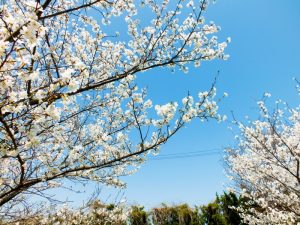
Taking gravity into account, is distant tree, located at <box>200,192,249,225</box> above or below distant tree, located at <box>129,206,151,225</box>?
below

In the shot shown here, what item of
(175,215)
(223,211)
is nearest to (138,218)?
(175,215)

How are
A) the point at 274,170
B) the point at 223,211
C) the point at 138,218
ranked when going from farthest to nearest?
the point at 138,218 → the point at 223,211 → the point at 274,170

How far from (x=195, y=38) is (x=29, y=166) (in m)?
3.59

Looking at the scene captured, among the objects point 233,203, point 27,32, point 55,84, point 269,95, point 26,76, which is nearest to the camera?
point 27,32

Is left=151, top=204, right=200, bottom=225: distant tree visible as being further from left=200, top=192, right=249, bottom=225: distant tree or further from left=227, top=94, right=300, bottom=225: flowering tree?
left=227, top=94, right=300, bottom=225: flowering tree

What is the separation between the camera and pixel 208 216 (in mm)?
15945

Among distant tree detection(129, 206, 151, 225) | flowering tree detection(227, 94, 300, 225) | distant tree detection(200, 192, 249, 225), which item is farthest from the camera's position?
distant tree detection(129, 206, 151, 225)

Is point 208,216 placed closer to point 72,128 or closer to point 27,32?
point 72,128

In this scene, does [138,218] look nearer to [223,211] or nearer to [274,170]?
[223,211]

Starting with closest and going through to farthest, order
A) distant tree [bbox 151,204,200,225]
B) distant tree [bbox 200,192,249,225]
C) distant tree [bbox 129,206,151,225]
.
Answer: distant tree [bbox 200,192,249,225] < distant tree [bbox 151,204,200,225] < distant tree [bbox 129,206,151,225]

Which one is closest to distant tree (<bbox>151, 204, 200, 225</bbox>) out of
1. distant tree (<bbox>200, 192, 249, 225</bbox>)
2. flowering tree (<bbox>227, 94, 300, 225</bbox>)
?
distant tree (<bbox>200, 192, 249, 225</bbox>)

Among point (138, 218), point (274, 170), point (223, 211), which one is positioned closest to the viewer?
point (274, 170)

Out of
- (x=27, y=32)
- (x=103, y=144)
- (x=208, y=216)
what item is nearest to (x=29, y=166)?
(x=103, y=144)

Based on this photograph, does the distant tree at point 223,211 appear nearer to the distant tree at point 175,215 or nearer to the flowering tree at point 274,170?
the distant tree at point 175,215
